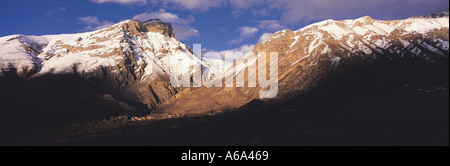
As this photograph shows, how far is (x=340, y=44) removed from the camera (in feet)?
513

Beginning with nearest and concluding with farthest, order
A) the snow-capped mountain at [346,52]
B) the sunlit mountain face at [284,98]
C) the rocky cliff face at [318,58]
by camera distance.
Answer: the sunlit mountain face at [284,98] → the snow-capped mountain at [346,52] → the rocky cliff face at [318,58]

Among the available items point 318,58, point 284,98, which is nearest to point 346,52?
point 318,58

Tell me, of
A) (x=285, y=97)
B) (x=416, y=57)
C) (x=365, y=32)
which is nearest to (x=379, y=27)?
(x=365, y=32)

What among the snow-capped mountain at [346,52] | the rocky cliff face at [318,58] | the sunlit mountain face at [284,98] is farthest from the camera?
the rocky cliff face at [318,58]

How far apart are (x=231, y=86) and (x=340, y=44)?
52.2 m

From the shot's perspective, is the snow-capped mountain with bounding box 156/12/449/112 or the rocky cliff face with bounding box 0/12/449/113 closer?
the snow-capped mountain with bounding box 156/12/449/112

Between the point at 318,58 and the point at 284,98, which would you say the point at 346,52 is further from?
the point at 284,98

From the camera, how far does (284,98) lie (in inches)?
5148

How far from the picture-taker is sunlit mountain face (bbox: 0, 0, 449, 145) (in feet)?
293

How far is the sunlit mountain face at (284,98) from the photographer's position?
89375 mm

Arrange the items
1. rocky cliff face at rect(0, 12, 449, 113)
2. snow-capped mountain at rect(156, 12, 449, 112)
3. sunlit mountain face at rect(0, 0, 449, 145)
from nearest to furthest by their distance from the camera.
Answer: sunlit mountain face at rect(0, 0, 449, 145) < snow-capped mountain at rect(156, 12, 449, 112) < rocky cliff face at rect(0, 12, 449, 113)

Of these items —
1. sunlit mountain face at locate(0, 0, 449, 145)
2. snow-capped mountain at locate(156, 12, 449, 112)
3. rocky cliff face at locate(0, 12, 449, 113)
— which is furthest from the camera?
rocky cliff face at locate(0, 12, 449, 113)

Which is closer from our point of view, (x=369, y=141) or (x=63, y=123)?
(x=369, y=141)
